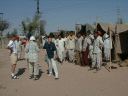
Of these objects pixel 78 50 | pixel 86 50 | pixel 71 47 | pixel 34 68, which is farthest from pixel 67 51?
pixel 34 68

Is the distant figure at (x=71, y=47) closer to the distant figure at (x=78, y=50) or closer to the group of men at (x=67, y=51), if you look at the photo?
the group of men at (x=67, y=51)

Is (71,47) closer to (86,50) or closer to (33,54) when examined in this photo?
(86,50)

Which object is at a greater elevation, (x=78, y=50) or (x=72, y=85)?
(x=78, y=50)

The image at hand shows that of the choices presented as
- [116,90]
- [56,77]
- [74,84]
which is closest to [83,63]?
[56,77]

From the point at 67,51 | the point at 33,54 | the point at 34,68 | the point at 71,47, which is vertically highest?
the point at 71,47

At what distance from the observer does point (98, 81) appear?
12.3 metres

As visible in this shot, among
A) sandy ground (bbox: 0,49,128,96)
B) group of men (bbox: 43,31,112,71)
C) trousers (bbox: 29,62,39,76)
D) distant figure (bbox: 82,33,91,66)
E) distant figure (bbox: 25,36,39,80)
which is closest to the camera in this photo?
sandy ground (bbox: 0,49,128,96)

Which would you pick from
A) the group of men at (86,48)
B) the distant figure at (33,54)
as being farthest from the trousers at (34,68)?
the group of men at (86,48)

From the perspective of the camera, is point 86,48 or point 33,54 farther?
point 86,48

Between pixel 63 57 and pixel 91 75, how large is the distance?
699 centimetres

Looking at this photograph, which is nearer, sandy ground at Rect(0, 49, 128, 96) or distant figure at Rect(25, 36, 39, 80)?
sandy ground at Rect(0, 49, 128, 96)

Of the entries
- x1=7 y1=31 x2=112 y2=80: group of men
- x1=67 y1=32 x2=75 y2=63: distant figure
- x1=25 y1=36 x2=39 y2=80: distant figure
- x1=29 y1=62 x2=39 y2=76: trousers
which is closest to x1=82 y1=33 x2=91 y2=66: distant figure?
x1=7 y1=31 x2=112 y2=80: group of men

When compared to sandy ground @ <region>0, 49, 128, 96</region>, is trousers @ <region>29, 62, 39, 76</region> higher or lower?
higher

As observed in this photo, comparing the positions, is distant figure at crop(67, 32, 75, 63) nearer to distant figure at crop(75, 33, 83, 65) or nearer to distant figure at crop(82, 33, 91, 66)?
distant figure at crop(75, 33, 83, 65)
